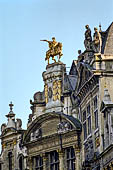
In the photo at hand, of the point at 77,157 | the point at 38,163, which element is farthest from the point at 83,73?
the point at 38,163

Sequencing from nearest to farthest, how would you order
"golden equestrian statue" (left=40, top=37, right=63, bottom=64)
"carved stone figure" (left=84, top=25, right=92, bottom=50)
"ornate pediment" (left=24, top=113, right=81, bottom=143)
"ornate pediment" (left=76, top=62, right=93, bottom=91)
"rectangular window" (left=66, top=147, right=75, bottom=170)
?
"ornate pediment" (left=76, top=62, right=93, bottom=91)
"carved stone figure" (left=84, top=25, right=92, bottom=50)
"rectangular window" (left=66, top=147, right=75, bottom=170)
"ornate pediment" (left=24, top=113, right=81, bottom=143)
"golden equestrian statue" (left=40, top=37, right=63, bottom=64)

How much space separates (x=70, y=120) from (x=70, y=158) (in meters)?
2.76

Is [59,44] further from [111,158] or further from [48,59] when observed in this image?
[111,158]

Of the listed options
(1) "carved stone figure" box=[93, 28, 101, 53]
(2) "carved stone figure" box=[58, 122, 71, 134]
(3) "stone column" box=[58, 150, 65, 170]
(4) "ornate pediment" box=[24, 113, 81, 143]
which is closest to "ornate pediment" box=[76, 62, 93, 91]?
(1) "carved stone figure" box=[93, 28, 101, 53]

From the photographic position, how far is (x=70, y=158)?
54.8 m

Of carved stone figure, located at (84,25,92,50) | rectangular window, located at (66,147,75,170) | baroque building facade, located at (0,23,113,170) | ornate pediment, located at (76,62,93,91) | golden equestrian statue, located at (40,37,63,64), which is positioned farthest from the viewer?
golden equestrian statue, located at (40,37,63,64)

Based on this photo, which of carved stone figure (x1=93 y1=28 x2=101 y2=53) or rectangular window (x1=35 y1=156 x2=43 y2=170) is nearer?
carved stone figure (x1=93 y1=28 x2=101 y2=53)

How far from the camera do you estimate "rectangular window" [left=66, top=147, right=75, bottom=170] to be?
5459 centimetres

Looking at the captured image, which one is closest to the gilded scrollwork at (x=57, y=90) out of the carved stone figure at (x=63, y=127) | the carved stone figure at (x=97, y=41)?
the carved stone figure at (x=63, y=127)

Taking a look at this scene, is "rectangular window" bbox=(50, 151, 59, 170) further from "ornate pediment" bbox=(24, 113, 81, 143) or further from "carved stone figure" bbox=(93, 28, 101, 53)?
"carved stone figure" bbox=(93, 28, 101, 53)

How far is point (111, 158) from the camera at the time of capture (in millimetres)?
45688

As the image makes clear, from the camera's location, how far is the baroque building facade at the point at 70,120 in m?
49.0

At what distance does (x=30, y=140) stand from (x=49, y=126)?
2.68m

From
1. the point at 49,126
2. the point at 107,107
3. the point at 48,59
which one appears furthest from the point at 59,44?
the point at 107,107
